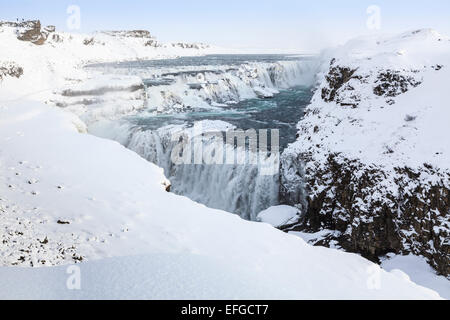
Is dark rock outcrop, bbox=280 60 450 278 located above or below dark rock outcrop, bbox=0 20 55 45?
below

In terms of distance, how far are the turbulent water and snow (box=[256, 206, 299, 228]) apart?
51.7 inches

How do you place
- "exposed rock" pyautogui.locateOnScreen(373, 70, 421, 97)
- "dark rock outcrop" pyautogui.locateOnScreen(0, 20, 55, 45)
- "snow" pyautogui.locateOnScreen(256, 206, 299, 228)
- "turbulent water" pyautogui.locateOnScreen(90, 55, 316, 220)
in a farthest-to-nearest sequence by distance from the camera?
"dark rock outcrop" pyautogui.locateOnScreen(0, 20, 55, 45)
"turbulent water" pyautogui.locateOnScreen(90, 55, 316, 220)
"exposed rock" pyautogui.locateOnScreen(373, 70, 421, 97)
"snow" pyautogui.locateOnScreen(256, 206, 299, 228)

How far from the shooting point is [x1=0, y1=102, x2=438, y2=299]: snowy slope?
15.0 feet

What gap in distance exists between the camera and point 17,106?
1602 cm

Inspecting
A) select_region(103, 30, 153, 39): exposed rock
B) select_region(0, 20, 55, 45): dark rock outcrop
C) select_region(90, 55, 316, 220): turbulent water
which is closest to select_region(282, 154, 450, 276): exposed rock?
select_region(90, 55, 316, 220): turbulent water

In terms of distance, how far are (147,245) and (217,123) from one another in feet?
62.9

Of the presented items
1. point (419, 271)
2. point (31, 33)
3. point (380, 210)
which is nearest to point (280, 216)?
point (380, 210)

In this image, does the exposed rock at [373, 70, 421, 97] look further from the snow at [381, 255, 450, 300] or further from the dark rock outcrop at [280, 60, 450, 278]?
the snow at [381, 255, 450, 300]

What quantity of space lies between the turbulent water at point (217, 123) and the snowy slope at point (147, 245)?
24.8 ft

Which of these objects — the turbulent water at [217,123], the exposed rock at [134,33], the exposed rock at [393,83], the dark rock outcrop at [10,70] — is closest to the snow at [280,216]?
the turbulent water at [217,123]

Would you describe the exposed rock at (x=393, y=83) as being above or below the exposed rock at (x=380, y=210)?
above

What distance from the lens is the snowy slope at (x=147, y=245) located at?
457 cm

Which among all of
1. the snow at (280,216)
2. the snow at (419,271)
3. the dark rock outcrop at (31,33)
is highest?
the dark rock outcrop at (31,33)

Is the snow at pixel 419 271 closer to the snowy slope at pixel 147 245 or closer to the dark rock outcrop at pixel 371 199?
the dark rock outcrop at pixel 371 199
